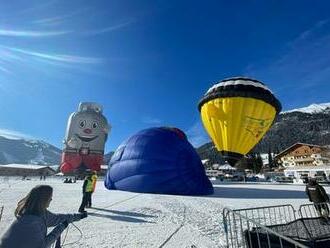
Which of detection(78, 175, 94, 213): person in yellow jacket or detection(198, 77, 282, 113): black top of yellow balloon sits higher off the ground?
detection(198, 77, 282, 113): black top of yellow balloon

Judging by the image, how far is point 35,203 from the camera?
3467mm

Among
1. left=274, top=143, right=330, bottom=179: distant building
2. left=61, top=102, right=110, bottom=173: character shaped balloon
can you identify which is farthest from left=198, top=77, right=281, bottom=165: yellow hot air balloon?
left=274, top=143, right=330, bottom=179: distant building

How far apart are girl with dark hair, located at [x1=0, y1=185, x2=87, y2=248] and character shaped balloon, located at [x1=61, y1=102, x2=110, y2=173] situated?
4576 cm

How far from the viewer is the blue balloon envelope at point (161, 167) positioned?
20.0m

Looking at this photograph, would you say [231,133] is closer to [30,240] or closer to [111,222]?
[111,222]

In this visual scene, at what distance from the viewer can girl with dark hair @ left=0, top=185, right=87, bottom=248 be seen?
10.4 feet

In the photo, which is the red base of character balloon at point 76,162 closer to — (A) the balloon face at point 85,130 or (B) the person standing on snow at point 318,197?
(A) the balloon face at point 85,130

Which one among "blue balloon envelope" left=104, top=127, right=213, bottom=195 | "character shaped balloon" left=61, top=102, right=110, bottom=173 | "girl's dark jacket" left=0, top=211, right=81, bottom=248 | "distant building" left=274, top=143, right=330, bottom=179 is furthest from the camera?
"distant building" left=274, top=143, right=330, bottom=179

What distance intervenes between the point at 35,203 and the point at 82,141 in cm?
4650

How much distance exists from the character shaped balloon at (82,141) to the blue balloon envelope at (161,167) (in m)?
27.0

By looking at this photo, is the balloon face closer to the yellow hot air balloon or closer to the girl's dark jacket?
the yellow hot air balloon

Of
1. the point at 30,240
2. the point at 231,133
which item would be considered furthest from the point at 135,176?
the point at 30,240

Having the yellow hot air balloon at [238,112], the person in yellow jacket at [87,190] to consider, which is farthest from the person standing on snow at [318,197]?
the person in yellow jacket at [87,190]

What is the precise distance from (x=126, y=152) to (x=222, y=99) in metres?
9.89
